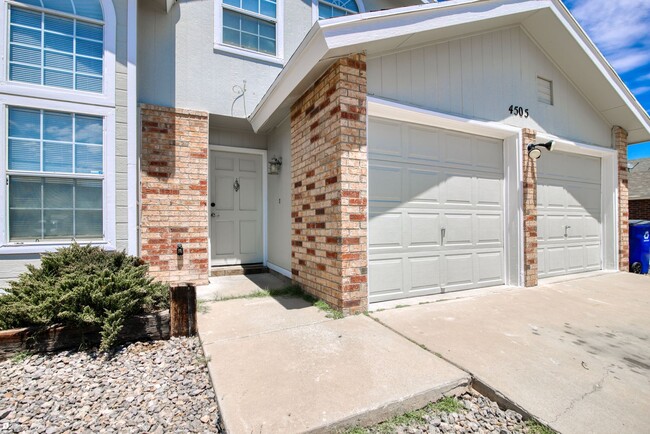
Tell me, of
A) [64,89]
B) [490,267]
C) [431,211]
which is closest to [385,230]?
[431,211]

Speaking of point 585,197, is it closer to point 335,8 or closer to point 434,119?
point 434,119

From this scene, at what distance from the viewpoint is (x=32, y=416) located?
195 centimetres

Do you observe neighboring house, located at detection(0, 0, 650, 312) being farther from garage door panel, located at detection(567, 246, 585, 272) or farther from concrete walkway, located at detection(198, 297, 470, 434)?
concrete walkway, located at detection(198, 297, 470, 434)

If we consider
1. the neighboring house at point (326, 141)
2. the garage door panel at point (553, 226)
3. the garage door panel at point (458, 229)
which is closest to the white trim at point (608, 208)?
the neighboring house at point (326, 141)

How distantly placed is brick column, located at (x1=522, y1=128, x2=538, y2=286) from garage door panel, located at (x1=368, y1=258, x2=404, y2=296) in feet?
7.48

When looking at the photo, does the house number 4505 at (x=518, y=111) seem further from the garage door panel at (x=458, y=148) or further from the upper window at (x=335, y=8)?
the upper window at (x=335, y=8)

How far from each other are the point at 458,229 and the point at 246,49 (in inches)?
180

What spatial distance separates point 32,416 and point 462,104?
17.5ft

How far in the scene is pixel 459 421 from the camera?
1896mm

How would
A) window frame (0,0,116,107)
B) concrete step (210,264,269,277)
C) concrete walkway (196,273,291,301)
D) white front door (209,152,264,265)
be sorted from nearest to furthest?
window frame (0,0,116,107) < concrete walkway (196,273,291,301) < concrete step (210,264,269,277) < white front door (209,152,264,265)

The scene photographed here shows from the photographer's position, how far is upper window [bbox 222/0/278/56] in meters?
5.20

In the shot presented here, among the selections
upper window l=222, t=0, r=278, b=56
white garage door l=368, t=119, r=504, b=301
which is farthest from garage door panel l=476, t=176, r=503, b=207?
upper window l=222, t=0, r=278, b=56

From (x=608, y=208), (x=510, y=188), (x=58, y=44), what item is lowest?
(x=608, y=208)

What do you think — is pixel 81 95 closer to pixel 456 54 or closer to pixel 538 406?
pixel 456 54
